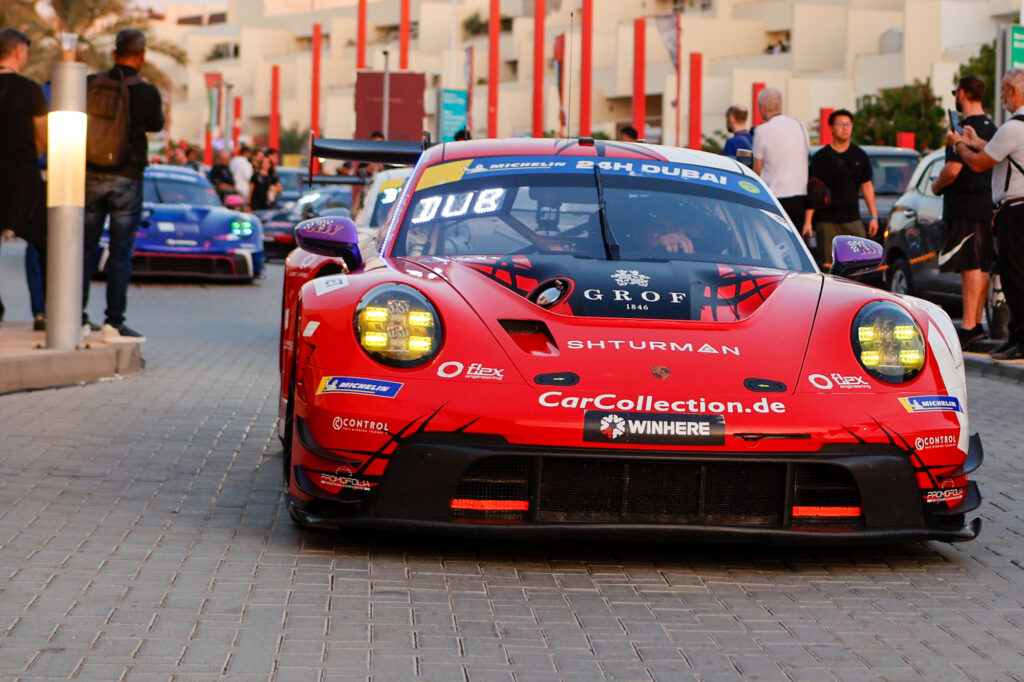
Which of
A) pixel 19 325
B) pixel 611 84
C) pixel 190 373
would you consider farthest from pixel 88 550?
pixel 611 84

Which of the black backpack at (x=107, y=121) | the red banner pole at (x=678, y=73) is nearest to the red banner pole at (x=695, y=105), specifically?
the red banner pole at (x=678, y=73)

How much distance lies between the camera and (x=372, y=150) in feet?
24.9

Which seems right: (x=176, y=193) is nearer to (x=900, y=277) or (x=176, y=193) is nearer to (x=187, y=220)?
(x=187, y=220)

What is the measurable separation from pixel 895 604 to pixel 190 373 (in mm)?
6782

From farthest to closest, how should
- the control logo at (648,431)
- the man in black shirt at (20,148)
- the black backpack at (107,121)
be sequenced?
the black backpack at (107,121) < the man in black shirt at (20,148) < the control logo at (648,431)

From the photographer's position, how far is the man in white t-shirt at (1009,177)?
10609 mm

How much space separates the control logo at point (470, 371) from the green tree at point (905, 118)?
4575 cm

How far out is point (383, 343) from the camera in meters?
4.87

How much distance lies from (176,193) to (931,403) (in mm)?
16263

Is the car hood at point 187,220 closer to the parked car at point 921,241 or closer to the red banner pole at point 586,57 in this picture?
the parked car at point 921,241

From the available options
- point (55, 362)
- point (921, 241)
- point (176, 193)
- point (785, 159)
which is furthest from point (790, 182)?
point (176, 193)

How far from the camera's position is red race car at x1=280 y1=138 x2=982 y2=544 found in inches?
183

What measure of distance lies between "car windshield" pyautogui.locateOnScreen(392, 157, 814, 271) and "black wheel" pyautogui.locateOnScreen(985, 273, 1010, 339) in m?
6.91

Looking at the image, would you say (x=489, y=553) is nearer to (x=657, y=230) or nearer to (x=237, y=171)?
(x=657, y=230)
